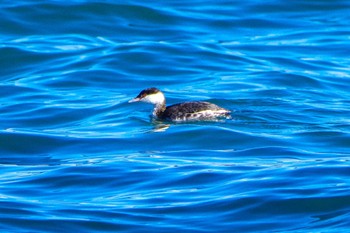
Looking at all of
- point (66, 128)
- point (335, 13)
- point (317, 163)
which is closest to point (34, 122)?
point (66, 128)

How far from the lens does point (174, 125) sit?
55.6 ft

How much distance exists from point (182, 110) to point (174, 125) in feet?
1.02

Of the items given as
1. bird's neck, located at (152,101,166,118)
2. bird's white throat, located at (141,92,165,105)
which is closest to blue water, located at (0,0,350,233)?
bird's neck, located at (152,101,166,118)

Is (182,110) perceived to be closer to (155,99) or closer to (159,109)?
(155,99)

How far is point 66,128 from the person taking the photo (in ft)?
55.5

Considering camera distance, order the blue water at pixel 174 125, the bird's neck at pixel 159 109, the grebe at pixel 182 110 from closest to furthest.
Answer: the blue water at pixel 174 125
the grebe at pixel 182 110
the bird's neck at pixel 159 109

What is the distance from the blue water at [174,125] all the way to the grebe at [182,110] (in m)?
0.25

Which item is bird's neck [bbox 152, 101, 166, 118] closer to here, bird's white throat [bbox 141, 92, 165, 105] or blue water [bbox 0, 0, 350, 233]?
bird's white throat [bbox 141, 92, 165, 105]

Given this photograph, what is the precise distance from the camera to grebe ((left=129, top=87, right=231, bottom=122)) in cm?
1681

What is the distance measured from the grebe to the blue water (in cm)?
25

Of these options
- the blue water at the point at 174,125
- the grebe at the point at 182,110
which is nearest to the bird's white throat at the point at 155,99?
the grebe at the point at 182,110

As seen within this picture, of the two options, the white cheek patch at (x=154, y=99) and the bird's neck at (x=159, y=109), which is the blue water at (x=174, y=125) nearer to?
the bird's neck at (x=159, y=109)

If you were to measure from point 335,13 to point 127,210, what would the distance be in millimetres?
16994

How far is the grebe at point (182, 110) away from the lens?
1681 cm
